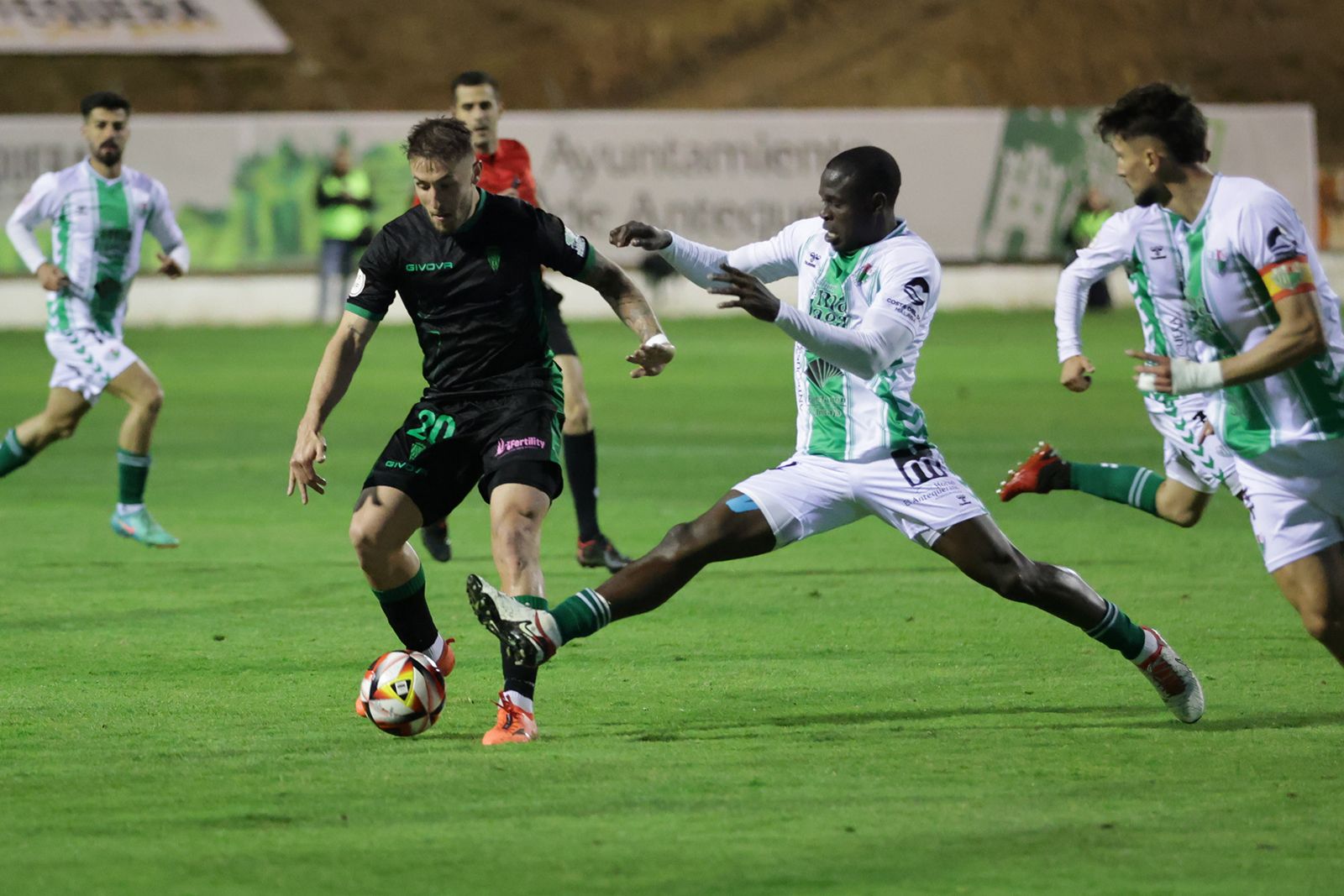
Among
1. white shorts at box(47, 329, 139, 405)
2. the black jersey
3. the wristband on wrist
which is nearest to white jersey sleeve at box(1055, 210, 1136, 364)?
the wristband on wrist

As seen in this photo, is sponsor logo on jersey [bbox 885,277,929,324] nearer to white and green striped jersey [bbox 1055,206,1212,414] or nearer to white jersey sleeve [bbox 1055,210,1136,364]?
white and green striped jersey [bbox 1055,206,1212,414]

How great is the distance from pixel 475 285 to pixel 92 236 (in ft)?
17.9

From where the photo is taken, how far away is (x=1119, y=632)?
6.50m

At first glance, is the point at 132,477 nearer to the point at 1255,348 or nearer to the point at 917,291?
the point at 917,291

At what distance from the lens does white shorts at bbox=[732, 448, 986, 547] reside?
629 centimetres

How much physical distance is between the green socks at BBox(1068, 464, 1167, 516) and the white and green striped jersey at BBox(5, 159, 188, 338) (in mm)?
5388

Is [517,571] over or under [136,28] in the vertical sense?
under

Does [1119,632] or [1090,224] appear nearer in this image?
[1119,632]

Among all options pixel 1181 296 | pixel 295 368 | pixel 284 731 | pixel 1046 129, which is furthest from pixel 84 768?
pixel 1046 129

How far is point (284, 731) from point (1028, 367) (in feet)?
54.5

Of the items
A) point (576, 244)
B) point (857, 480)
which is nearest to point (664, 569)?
point (857, 480)

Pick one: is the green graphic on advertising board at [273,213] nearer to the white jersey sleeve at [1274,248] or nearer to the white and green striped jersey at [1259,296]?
the white and green striped jersey at [1259,296]

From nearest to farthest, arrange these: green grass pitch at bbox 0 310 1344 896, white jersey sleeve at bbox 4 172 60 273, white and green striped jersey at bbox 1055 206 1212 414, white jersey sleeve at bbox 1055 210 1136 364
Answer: green grass pitch at bbox 0 310 1344 896
white and green striped jersey at bbox 1055 206 1212 414
white jersey sleeve at bbox 1055 210 1136 364
white jersey sleeve at bbox 4 172 60 273

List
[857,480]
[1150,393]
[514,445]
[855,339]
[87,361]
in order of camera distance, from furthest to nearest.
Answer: [87,361]
[1150,393]
[514,445]
[857,480]
[855,339]
